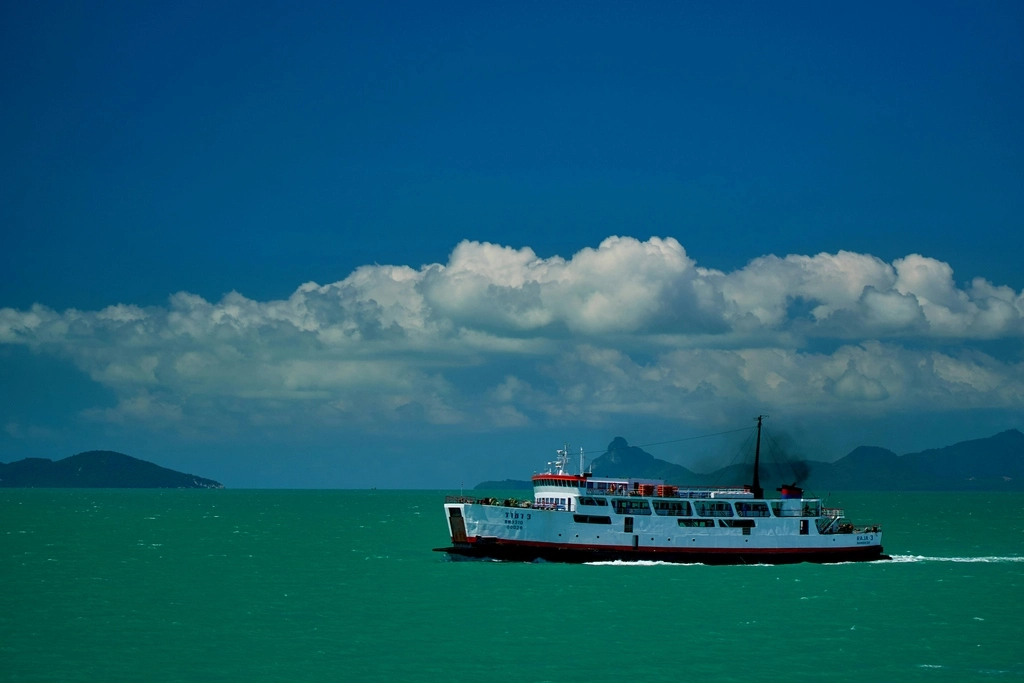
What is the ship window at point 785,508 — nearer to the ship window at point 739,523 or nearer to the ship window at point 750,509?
the ship window at point 750,509

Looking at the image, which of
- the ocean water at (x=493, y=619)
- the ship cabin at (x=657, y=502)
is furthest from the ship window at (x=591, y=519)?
the ocean water at (x=493, y=619)

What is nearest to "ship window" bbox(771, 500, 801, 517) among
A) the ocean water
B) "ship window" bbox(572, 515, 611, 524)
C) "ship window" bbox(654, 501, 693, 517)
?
the ocean water

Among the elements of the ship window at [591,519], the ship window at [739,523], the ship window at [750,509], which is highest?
the ship window at [750,509]

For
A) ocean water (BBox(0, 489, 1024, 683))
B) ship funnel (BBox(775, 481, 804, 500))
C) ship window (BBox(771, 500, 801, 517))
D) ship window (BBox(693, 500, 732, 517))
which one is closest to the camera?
ocean water (BBox(0, 489, 1024, 683))

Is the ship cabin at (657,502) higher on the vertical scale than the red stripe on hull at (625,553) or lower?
higher

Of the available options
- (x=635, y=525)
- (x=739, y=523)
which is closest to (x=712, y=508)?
(x=739, y=523)

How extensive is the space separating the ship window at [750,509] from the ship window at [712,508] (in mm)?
754

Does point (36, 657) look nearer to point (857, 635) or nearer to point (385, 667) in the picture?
point (385, 667)

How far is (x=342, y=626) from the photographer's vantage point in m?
51.8

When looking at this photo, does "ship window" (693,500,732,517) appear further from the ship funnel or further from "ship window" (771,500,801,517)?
the ship funnel

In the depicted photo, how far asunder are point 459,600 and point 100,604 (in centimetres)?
1919

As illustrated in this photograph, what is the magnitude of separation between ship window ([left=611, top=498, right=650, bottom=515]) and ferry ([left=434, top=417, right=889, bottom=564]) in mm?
69

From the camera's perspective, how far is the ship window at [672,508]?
249 ft

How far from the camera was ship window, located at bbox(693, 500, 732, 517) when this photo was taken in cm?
7612
